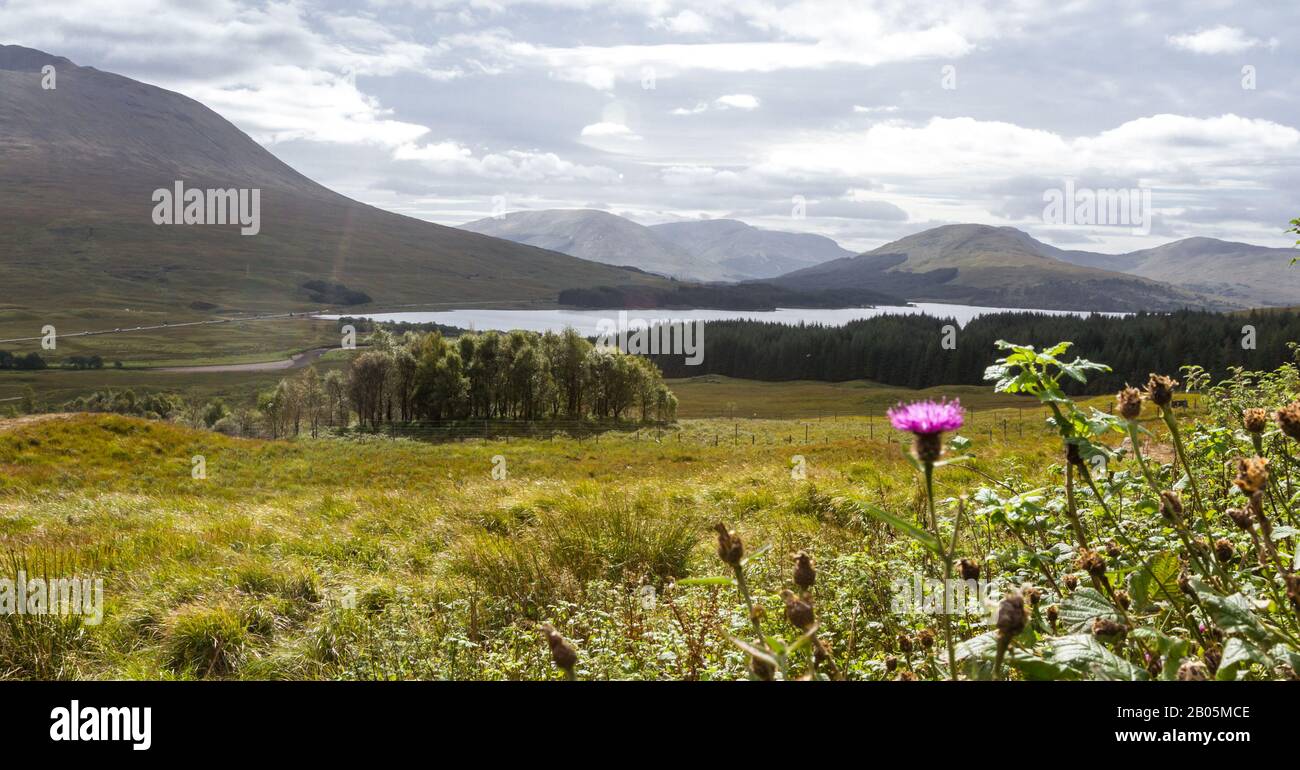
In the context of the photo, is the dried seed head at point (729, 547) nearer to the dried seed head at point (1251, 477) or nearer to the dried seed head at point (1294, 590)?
the dried seed head at point (1251, 477)

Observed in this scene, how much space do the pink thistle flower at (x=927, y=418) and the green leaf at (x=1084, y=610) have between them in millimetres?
716

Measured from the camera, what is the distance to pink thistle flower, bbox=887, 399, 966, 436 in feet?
5.85

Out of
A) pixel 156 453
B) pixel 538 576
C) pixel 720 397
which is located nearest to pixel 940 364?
pixel 720 397

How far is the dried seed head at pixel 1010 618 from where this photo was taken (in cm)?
148

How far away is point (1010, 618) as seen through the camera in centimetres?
150

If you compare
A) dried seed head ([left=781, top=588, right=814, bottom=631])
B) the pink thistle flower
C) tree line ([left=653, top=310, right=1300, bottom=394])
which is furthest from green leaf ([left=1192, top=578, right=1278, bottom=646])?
tree line ([left=653, top=310, right=1300, bottom=394])

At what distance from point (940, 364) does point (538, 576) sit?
6149 inches

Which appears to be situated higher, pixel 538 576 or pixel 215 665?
pixel 538 576

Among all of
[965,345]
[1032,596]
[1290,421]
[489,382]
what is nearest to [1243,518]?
[1290,421]

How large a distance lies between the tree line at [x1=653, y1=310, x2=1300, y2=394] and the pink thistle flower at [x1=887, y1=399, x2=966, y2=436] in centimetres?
11867

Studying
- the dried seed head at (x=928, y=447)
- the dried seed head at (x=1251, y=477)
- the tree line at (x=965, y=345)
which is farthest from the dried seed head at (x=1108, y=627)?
the tree line at (x=965, y=345)

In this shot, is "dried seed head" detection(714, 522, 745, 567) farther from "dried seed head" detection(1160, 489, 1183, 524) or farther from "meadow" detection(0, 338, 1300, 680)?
"dried seed head" detection(1160, 489, 1183, 524)
